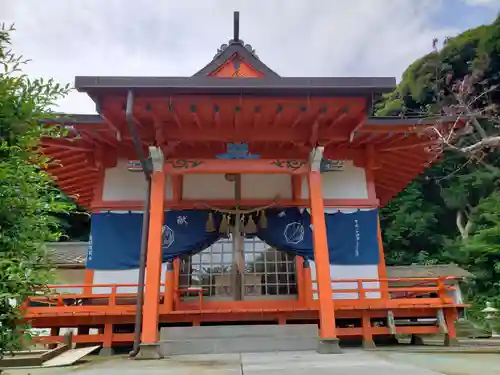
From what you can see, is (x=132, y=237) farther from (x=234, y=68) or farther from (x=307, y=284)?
(x=234, y=68)

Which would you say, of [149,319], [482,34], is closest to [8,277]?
[149,319]

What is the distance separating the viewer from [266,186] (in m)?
8.08

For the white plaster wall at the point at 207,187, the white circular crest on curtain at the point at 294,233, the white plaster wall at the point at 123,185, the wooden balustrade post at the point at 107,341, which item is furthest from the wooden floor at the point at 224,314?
the white plaster wall at the point at 207,187

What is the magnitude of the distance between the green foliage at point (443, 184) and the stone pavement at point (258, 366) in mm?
15767

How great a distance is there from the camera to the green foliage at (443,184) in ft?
64.8

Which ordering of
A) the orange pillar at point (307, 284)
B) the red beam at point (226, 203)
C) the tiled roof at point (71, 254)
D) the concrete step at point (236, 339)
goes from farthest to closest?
the tiled roof at point (71, 254) < the red beam at point (226, 203) < the orange pillar at point (307, 284) < the concrete step at point (236, 339)

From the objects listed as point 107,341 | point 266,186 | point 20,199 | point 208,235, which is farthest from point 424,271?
point 20,199

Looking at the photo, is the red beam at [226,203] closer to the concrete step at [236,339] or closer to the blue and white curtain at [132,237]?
the blue and white curtain at [132,237]

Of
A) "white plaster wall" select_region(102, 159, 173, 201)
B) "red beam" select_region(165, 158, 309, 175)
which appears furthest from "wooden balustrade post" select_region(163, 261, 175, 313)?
"red beam" select_region(165, 158, 309, 175)

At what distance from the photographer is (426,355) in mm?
5363

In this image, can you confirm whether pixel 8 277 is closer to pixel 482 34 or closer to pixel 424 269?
pixel 424 269

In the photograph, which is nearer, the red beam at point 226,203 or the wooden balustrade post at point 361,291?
the wooden balustrade post at point 361,291

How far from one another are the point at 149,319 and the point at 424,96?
65.7 feet

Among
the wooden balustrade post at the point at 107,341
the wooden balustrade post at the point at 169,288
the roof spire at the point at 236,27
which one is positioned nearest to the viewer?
the wooden balustrade post at the point at 107,341
